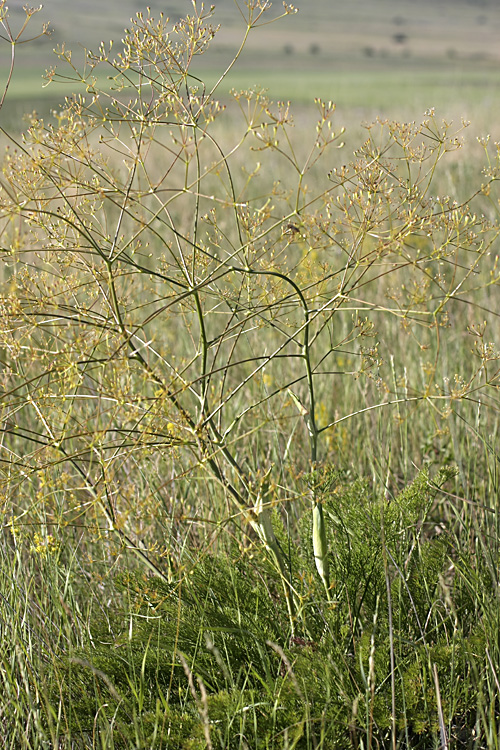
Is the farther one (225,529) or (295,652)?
(225,529)

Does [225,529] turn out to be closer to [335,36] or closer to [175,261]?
[175,261]

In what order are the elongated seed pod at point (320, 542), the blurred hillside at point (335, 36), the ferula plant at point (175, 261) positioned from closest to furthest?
1. the ferula plant at point (175, 261)
2. the elongated seed pod at point (320, 542)
3. the blurred hillside at point (335, 36)

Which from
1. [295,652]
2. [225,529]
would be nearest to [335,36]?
[225,529]

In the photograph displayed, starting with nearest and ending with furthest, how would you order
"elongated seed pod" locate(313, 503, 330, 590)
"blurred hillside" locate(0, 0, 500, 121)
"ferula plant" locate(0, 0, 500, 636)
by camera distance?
"ferula plant" locate(0, 0, 500, 636)
"elongated seed pod" locate(313, 503, 330, 590)
"blurred hillside" locate(0, 0, 500, 121)

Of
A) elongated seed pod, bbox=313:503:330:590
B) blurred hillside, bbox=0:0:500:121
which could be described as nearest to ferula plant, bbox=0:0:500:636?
elongated seed pod, bbox=313:503:330:590

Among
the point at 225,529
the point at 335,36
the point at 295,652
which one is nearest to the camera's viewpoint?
the point at 295,652

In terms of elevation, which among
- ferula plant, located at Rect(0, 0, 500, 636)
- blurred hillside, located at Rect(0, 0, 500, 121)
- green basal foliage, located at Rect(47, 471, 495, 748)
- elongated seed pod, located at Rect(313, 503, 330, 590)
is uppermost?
blurred hillside, located at Rect(0, 0, 500, 121)

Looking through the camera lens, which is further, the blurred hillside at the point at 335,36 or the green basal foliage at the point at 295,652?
the blurred hillside at the point at 335,36

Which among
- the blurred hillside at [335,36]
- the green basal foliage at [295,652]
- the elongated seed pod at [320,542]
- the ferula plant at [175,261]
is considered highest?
the blurred hillside at [335,36]

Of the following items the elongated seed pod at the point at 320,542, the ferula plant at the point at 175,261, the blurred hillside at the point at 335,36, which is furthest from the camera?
the blurred hillside at the point at 335,36

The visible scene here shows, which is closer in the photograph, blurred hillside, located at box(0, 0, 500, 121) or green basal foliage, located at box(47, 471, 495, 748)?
green basal foliage, located at box(47, 471, 495, 748)

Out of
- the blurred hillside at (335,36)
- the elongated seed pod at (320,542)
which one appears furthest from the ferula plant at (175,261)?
the blurred hillside at (335,36)

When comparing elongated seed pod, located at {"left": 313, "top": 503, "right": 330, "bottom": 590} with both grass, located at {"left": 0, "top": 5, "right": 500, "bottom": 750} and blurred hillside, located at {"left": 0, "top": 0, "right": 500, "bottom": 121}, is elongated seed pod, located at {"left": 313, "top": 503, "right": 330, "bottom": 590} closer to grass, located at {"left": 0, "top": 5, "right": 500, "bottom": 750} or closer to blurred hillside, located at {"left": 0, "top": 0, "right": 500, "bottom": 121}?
grass, located at {"left": 0, "top": 5, "right": 500, "bottom": 750}

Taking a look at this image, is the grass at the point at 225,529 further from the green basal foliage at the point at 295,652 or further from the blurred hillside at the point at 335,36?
the blurred hillside at the point at 335,36
